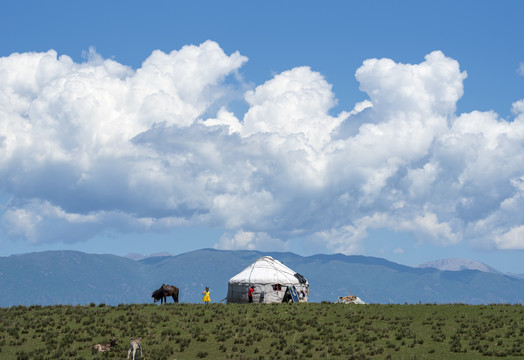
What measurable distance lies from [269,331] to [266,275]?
26.8m

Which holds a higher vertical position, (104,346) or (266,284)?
(266,284)

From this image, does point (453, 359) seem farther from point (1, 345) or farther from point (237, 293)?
point (237, 293)

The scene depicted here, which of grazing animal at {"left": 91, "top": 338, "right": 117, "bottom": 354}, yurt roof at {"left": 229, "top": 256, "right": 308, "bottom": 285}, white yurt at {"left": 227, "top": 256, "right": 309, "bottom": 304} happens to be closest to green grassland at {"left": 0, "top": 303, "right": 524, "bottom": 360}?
grazing animal at {"left": 91, "top": 338, "right": 117, "bottom": 354}

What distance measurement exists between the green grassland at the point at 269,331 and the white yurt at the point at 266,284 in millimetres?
15050

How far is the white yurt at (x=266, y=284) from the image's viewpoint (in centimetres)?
7362

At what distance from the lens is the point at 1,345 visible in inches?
1695

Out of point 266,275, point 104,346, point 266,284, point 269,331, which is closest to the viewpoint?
point 104,346

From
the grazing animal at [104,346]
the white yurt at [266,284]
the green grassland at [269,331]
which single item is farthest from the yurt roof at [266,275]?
the grazing animal at [104,346]

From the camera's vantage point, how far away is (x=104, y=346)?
4162 cm

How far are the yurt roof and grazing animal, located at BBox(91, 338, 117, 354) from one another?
33.1 m

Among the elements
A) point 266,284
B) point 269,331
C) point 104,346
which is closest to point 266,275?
point 266,284

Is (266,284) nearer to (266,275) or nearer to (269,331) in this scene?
(266,275)

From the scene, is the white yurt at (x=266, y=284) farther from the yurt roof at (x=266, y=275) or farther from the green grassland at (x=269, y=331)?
the green grassland at (x=269, y=331)

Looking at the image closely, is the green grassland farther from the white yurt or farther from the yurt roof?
the yurt roof
